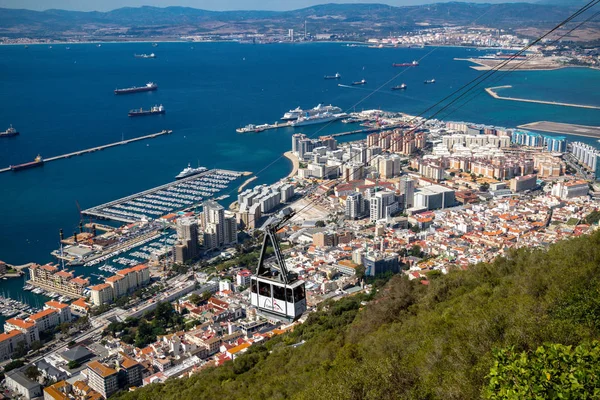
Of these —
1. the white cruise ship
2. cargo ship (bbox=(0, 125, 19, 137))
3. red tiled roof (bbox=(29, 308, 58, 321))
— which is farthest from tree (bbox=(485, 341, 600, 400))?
cargo ship (bbox=(0, 125, 19, 137))

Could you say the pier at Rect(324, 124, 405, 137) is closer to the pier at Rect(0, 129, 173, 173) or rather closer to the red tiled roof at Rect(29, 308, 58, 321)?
the pier at Rect(0, 129, 173, 173)

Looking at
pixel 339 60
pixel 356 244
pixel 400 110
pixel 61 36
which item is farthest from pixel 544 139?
pixel 61 36

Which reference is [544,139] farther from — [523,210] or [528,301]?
[528,301]

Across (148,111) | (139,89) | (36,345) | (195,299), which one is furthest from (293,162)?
(139,89)

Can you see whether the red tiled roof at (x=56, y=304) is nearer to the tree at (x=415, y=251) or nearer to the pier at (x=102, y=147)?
the tree at (x=415, y=251)

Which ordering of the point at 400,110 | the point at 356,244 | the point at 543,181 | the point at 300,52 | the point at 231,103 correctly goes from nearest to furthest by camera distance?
1. the point at 356,244
2. the point at 543,181
3. the point at 400,110
4. the point at 231,103
5. the point at 300,52

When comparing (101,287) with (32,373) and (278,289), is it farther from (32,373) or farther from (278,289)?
(278,289)
